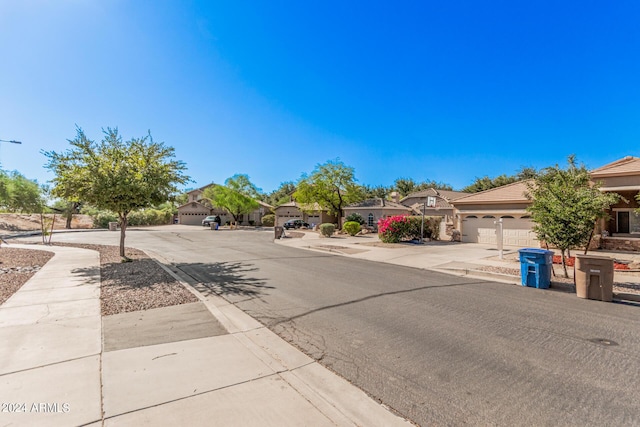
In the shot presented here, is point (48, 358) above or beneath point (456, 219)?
beneath

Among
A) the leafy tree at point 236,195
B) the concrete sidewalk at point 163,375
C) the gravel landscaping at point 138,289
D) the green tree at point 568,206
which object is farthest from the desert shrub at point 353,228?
the concrete sidewalk at point 163,375

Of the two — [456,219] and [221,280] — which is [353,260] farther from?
[456,219]

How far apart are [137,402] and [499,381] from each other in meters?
4.02

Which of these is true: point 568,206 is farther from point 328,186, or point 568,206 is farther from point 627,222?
point 328,186

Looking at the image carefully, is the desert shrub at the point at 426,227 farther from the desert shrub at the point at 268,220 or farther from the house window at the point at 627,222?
the desert shrub at the point at 268,220

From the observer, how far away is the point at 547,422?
9.78 ft

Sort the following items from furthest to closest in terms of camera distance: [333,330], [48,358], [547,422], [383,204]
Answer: [383,204] → [333,330] → [48,358] → [547,422]

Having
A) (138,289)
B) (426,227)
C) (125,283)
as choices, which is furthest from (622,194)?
(125,283)

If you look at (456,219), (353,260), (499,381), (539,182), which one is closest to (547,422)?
(499,381)

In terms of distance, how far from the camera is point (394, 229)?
836 inches

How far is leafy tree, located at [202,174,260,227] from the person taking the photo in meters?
45.0

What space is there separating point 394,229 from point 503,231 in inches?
273

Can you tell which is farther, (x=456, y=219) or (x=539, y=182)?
(x=456, y=219)

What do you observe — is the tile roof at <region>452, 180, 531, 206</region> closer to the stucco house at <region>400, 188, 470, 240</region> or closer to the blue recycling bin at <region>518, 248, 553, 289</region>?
the stucco house at <region>400, 188, 470, 240</region>
